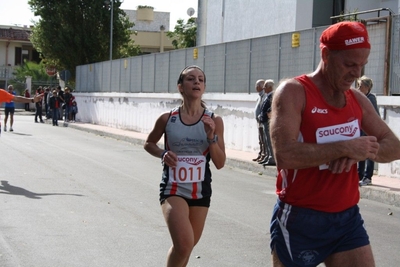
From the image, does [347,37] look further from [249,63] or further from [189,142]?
[249,63]

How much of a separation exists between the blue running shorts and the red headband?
870 millimetres

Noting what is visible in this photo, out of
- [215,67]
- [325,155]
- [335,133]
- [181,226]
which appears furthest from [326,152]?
[215,67]

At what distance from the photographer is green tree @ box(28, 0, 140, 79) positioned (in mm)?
55406

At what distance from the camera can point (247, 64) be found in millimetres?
22219

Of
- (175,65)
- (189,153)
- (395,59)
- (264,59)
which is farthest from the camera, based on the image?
(175,65)

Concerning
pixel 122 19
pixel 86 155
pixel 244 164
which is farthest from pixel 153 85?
pixel 122 19

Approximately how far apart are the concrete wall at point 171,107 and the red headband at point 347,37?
11185mm

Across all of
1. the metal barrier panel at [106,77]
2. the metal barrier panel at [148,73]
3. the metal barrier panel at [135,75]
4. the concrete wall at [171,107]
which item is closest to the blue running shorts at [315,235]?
the concrete wall at [171,107]

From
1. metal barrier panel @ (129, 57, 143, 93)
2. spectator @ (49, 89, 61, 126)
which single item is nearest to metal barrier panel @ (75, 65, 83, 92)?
spectator @ (49, 89, 61, 126)

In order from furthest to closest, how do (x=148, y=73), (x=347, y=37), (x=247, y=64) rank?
(x=148, y=73) < (x=247, y=64) < (x=347, y=37)

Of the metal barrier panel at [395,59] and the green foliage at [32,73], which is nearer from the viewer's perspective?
the metal barrier panel at [395,59]

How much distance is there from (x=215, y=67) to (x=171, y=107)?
436 centimetres

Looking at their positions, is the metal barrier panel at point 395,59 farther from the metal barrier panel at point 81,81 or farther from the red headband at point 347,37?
the metal barrier panel at point 81,81

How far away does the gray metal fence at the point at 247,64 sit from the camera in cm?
1592
